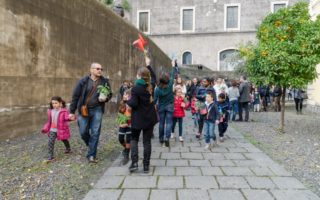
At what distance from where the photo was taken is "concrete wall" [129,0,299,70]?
124 ft

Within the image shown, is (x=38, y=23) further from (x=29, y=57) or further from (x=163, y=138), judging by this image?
(x=163, y=138)

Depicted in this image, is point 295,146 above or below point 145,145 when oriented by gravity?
below

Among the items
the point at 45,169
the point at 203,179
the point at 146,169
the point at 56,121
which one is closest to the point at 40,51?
the point at 56,121

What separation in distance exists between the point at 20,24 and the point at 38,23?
609 mm

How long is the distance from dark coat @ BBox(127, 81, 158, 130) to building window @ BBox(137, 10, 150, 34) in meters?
36.5

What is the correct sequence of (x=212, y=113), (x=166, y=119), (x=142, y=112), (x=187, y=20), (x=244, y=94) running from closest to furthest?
(x=142, y=112) → (x=212, y=113) → (x=166, y=119) → (x=244, y=94) → (x=187, y=20)

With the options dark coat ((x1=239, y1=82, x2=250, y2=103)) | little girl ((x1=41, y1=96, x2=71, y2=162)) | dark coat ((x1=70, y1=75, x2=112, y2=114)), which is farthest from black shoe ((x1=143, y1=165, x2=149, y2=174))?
dark coat ((x1=239, y1=82, x2=250, y2=103))

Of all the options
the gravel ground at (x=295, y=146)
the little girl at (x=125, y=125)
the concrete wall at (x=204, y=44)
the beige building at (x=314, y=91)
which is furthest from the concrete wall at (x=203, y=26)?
the little girl at (x=125, y=125)

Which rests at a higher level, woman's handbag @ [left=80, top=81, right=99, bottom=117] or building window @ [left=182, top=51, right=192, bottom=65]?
building window @ [left=182, top=51, right=192, bottom=65]

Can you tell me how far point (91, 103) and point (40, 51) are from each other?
307 cm

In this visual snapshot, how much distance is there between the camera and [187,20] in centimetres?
3962

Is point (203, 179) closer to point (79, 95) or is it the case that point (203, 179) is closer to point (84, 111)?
point (84, 111)

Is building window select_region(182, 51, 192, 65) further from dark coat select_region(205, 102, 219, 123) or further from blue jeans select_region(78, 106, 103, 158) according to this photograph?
blue jeans select_region(78, 106, 103, 158)

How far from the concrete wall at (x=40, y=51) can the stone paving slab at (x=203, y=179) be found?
2.74 meters
